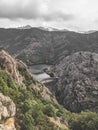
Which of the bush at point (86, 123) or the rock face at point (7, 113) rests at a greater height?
the rock face at point (7, 113)

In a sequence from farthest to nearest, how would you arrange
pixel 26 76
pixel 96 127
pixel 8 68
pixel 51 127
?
pixel 26 76
pixel 8 68
pixel 96 127
pixel 51 127

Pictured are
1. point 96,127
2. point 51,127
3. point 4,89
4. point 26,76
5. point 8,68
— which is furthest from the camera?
point 26,76

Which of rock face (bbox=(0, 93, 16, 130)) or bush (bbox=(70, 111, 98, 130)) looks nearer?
rock face (bbox=(0, 93, 16, 130))

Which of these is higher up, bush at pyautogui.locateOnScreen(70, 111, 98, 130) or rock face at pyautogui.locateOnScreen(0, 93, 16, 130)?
rock face at pyautogui.locateOnScreen(0, 93, 16, 130)

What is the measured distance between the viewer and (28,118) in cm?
9194

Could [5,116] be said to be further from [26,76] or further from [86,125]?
A: [26,76]

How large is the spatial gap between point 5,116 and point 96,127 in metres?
50.5

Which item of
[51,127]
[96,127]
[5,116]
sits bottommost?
[96,127]

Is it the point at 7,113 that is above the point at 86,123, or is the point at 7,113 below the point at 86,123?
above

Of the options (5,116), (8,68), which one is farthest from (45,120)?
(8,68)

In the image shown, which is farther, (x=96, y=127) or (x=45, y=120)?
(x=96, y=127)

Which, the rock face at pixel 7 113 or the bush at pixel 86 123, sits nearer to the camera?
the rock face at pixel 7 113

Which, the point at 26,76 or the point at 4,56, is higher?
the point at 4,56

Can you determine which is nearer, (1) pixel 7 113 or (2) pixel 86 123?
(1) pixel 7 113
